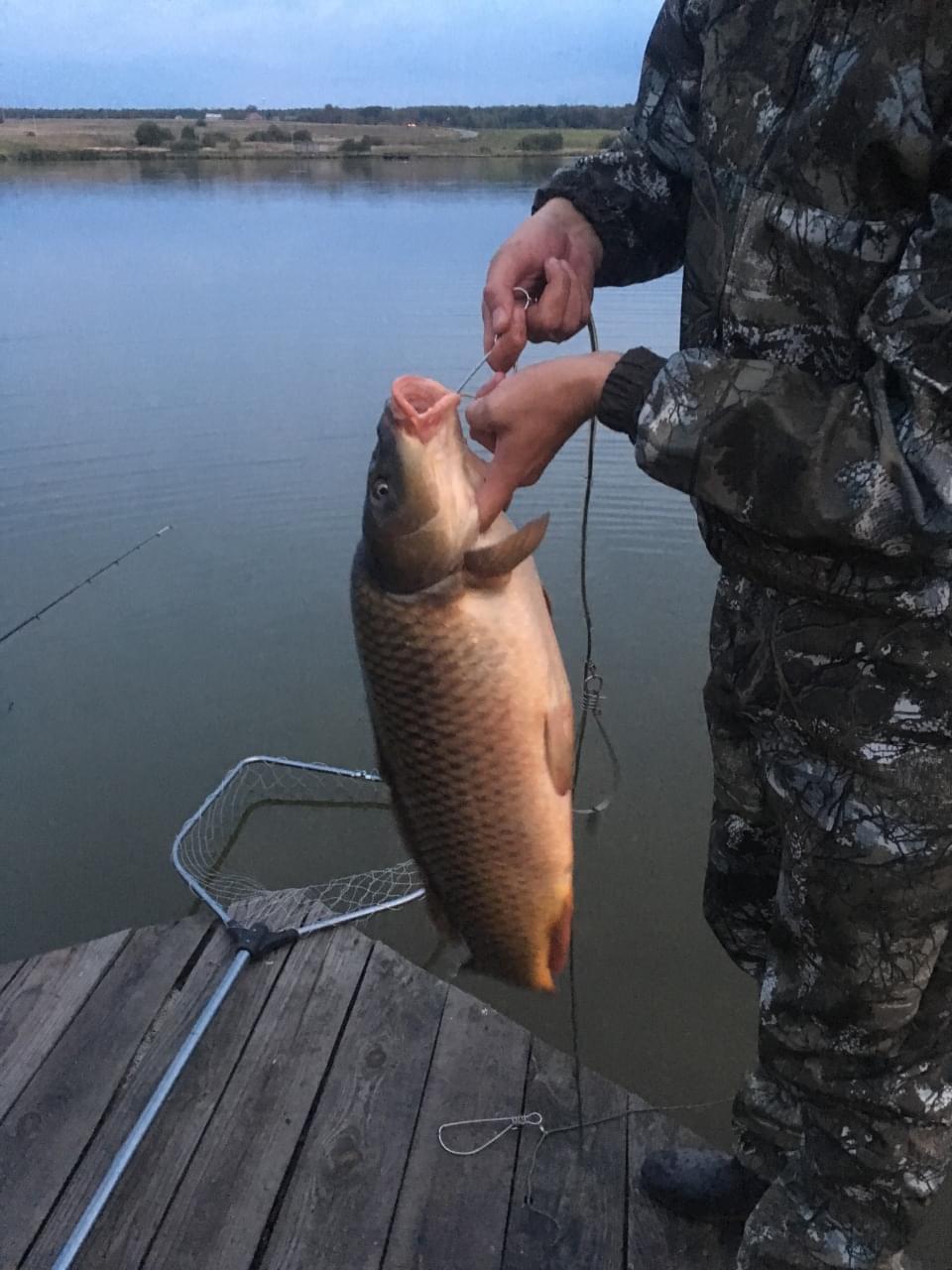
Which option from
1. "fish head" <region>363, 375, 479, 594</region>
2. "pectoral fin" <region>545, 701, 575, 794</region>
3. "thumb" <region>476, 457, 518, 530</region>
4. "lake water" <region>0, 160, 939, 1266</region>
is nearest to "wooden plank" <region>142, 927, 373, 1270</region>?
"lake water" <region>0, 160, 939, 1266</region>

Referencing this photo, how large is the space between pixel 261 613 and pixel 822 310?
453cm

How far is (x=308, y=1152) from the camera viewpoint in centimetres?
235

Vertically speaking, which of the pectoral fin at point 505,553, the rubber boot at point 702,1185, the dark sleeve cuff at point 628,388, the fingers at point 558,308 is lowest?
the rubber boot at point 702,1185

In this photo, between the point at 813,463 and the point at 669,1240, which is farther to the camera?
the point at 669,1240

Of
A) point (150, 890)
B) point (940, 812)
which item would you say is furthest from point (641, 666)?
point (940, 812)

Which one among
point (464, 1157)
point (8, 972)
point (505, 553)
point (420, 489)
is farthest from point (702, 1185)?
point (8, 972)

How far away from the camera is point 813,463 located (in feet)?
4.14

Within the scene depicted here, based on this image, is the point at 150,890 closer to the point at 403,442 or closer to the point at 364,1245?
the point at 364,1245

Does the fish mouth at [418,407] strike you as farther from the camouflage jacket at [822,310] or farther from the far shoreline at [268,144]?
the far shoreline at [268,144]

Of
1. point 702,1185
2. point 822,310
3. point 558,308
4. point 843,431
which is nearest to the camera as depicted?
point 843,431

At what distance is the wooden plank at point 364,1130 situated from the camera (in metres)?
2.16

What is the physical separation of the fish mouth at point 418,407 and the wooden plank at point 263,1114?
1.71 m

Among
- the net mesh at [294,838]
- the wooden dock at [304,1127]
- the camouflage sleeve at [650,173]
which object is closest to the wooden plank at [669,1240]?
the wooden dock at [304,1127]

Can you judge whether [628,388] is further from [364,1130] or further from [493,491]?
[364,1130]
